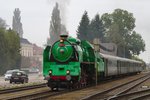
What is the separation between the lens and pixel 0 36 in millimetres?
85500

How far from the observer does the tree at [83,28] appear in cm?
12838

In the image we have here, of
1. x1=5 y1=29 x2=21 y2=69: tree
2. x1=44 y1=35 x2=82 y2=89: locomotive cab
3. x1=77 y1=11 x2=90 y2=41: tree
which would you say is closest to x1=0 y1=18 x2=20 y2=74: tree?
x1=5 y1=29 x2=21 y2=69: tree

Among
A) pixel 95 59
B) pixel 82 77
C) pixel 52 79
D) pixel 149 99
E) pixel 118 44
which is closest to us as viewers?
pixel 149 99

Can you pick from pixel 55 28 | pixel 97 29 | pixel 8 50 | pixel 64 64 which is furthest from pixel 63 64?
pixel 55 28

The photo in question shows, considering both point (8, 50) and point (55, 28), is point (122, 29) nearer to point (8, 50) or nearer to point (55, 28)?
point (55, 28)

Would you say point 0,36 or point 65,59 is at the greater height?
point 0,36

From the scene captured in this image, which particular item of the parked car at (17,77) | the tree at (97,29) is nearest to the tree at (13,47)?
the parked car at (17,77)

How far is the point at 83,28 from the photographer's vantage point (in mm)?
128500

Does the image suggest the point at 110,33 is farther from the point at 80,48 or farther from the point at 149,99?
the point at 149,99

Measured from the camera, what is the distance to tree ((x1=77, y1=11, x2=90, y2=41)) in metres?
128

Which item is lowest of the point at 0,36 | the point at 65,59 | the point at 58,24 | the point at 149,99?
the point at 149,99

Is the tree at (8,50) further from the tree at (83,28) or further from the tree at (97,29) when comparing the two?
the tree at (97,29)

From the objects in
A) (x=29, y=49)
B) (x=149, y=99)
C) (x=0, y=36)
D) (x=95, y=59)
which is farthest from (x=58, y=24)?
(x=149, y=99)

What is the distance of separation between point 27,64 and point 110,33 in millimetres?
29231
